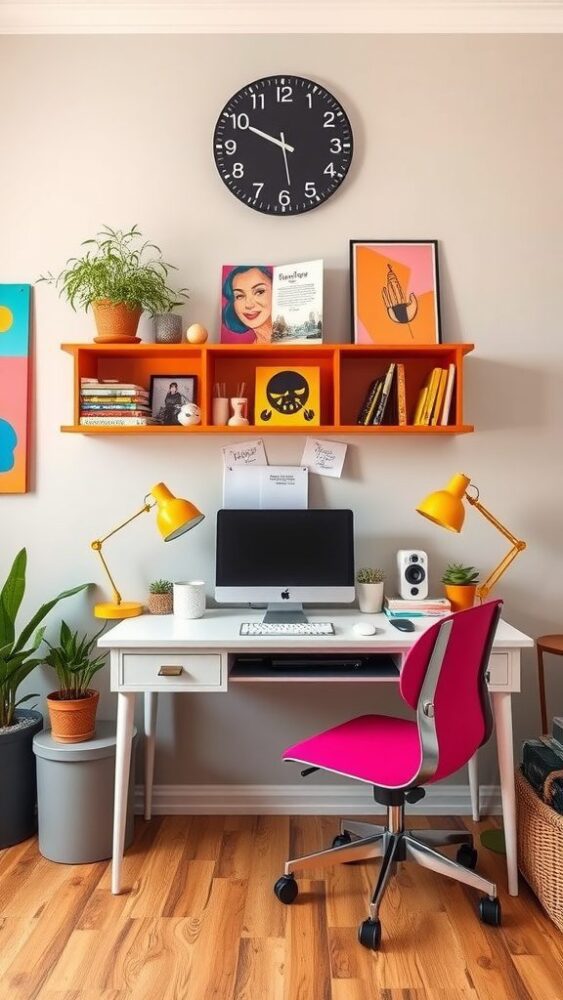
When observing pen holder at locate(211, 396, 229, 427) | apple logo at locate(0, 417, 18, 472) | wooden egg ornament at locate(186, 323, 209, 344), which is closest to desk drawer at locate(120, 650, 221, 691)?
pen holder at locate(211, 396, 229, 427)

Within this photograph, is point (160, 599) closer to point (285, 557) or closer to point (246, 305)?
point (285, 557)

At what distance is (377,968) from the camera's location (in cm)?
208

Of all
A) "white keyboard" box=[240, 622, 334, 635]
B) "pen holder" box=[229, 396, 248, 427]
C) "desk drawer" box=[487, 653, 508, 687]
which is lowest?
"desk drawer" box=[487, 653, 508, 687]

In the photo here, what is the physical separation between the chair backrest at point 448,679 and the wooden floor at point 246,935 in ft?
1.52

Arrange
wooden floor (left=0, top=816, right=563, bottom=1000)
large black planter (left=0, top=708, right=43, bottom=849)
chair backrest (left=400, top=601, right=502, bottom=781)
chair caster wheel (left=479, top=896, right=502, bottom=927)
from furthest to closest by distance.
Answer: large black planter (left=0, top=708, right=43, bottom=849) → chair caster wheel (left=479, top=896, right=502, bottom=927) → chair backrest (left=400, top=601, right=502, bottom=781) → wooden floor (left=0, top=816, right=563, bottom=1000)

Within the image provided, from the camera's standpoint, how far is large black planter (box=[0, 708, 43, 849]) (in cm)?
275

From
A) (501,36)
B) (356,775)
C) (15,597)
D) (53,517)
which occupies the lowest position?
(356,775)

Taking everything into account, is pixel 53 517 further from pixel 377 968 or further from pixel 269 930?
pixel 377 968

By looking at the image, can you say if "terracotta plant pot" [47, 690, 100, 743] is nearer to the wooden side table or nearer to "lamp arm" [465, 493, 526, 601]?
"lamp arm" [465, 493, 526, 601]

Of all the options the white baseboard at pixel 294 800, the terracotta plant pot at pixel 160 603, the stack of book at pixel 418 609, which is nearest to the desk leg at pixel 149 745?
the white baseboard at pixel 294 800

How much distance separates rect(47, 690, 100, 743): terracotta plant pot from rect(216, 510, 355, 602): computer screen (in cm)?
57

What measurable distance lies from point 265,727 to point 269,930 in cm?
90

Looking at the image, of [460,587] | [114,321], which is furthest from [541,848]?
[114,321]

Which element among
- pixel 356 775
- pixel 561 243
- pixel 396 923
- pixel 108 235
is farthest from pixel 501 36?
pixel 396 923
